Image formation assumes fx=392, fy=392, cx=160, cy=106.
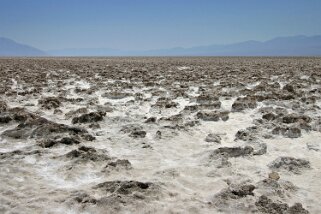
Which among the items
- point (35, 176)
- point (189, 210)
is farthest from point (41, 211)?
Result: point (189, 210)

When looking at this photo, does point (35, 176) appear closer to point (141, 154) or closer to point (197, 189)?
point (141, 154)

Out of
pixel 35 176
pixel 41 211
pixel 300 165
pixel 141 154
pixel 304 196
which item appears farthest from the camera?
pixel 141 154

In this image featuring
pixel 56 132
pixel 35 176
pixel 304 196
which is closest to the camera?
pixel 304 196

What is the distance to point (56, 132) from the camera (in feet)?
24.1

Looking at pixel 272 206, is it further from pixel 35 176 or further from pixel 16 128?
pixel 16 128

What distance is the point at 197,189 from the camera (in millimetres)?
5027

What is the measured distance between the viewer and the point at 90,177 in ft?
17.8

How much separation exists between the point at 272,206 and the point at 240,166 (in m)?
1.40

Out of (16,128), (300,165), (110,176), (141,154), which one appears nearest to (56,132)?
(16,128)

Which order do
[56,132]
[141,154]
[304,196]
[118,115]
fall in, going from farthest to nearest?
[118,115] < [56,132] < [141,154] < [304,196]

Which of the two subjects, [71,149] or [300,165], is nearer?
[300,165]

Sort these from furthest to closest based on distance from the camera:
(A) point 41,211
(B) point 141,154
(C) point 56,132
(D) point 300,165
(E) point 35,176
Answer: (C) point 56,132 → (B) point 141,154 → (D) point 300,165 → (E) point 35,176 → (A) point 41,211

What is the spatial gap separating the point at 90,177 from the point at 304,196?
281cm

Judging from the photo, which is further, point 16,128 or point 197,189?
point 16,128
